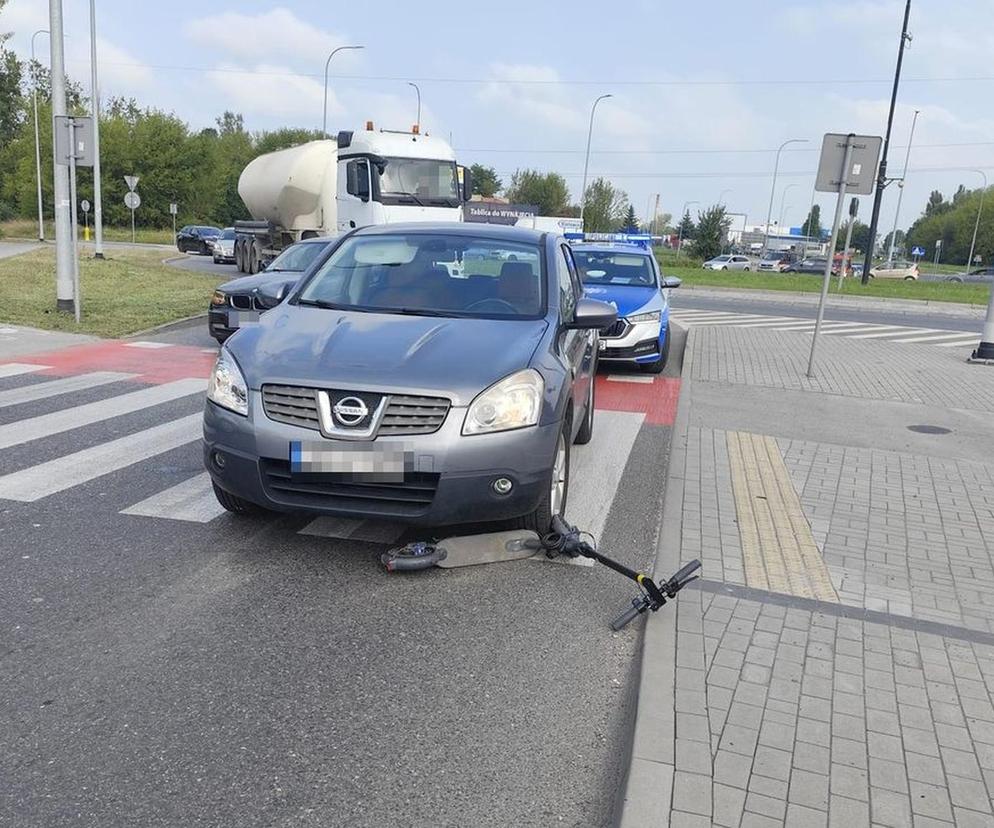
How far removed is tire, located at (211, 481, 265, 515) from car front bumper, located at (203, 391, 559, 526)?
57 cm

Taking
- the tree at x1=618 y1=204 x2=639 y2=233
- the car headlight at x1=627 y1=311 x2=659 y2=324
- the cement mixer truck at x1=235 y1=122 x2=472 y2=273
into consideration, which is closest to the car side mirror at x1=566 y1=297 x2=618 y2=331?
the car headlight at x1=627 y1=311 x2=659 y2=324

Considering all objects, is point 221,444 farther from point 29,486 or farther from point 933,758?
point 933,758

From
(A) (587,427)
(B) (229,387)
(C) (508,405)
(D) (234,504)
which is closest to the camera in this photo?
(C) (508,405)

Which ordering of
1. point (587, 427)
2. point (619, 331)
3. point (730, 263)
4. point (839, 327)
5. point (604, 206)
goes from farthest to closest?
point (604, 206), point (730, 263), point (839, 327), point (619, 331), point (587, 427)

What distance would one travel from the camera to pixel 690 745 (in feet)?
9.95

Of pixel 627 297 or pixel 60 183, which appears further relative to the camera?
pixel 60 183

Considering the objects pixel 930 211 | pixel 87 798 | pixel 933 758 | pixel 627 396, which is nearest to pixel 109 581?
pixel 87 798

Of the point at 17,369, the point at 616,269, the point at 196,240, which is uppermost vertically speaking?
the point at 616,269

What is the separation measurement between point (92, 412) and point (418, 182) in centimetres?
1228

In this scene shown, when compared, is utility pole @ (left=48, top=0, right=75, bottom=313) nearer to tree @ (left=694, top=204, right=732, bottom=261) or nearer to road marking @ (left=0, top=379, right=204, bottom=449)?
road marking @ (left=0, top=379, right=204, bottom=449)

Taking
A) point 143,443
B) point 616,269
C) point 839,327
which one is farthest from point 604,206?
point 143,443

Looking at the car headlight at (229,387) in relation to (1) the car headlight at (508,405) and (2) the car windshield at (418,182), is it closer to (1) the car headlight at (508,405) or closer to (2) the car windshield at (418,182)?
(1) the car headlight at (508,405)

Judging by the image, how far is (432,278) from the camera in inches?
217

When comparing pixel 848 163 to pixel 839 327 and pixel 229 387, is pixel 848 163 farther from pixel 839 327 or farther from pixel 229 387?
pixel 839 327
